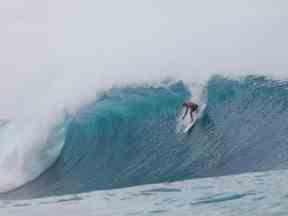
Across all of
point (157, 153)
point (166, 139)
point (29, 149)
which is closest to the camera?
point (157, 153)

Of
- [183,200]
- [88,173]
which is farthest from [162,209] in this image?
[88,173]

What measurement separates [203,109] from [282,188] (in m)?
3.88

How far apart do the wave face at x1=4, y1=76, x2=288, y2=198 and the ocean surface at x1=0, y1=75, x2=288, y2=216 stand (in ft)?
0.06

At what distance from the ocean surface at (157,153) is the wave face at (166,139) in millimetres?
17

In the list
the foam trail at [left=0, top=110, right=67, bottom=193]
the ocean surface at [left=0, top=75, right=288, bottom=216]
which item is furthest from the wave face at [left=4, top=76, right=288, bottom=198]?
the foam trail at [left=0, top=110, right=67, bottom=193]

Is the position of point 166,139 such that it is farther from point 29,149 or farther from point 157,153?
point 29,149

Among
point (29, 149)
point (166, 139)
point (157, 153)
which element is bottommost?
point (157, 153)

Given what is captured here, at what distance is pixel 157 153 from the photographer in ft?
37.4

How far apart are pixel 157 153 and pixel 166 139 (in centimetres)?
42

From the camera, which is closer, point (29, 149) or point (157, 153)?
point (157, 153)

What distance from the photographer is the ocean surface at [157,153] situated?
9.40 metres

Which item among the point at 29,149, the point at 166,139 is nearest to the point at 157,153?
the point at 166,139

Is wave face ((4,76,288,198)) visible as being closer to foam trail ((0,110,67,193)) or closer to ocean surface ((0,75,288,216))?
ocean surface ((0,75,288,216))

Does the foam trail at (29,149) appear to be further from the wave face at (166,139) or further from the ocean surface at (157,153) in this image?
the wave face at (166,139)
